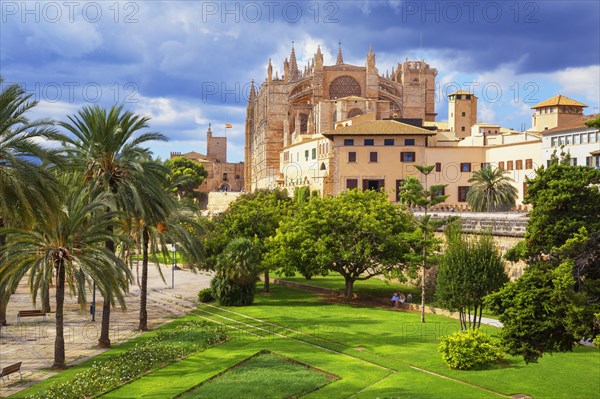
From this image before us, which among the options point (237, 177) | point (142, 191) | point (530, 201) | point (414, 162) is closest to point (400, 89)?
point (414, 162)

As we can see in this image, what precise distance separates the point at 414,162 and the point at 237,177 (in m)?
89.1

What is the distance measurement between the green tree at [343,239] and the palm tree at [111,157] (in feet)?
43.0

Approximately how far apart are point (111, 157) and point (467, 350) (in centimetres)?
1608

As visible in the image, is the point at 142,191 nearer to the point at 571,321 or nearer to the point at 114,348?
the point at 114,348

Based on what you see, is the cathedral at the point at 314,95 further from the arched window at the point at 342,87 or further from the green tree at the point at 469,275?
the green tree at the point at 469,275

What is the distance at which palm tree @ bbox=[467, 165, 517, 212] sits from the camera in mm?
55844

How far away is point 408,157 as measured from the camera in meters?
65.7

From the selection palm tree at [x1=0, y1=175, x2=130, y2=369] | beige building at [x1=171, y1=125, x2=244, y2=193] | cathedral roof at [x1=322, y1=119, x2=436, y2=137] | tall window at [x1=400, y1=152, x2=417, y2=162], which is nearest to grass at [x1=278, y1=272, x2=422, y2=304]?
palm tree at [x1=0, y1=175, x2=130, y2=369]

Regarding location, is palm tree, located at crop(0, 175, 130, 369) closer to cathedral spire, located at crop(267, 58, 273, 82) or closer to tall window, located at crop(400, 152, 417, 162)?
tall window, located at crop(400, 152, 417, 162)

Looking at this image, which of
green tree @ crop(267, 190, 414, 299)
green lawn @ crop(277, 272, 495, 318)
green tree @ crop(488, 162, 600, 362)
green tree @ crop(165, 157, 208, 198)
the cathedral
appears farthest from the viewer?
green tree @ crop(165, 157, 208, 198)

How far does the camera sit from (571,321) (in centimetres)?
1430

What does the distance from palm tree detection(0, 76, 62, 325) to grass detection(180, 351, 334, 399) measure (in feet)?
25.0

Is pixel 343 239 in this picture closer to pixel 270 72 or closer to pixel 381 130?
pixel 381 130

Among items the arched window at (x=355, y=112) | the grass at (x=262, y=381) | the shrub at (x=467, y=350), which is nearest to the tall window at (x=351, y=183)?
the arched window at (x=355, y=112)
